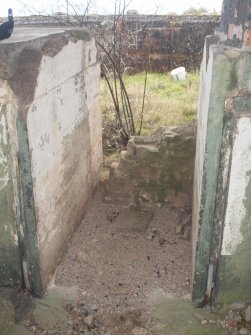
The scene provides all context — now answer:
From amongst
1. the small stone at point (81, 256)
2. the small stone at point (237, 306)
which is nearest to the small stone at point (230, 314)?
the small stone at point (237, 306)

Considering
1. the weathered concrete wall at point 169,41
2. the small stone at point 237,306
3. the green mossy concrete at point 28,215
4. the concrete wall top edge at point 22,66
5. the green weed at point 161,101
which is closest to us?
the concrete wall top edge at point 22,66

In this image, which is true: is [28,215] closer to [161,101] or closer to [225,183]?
→ [225,183]

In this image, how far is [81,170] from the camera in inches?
177

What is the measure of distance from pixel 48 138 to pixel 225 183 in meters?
1.47

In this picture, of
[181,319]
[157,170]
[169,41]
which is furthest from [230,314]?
[169,41]

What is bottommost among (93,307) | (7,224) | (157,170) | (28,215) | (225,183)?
(93,307)

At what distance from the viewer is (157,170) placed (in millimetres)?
A: 5070

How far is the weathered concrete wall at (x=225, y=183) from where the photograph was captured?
2662mm

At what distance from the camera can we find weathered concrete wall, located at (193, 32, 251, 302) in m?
2.66

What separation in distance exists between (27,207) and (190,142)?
2451 millimetres

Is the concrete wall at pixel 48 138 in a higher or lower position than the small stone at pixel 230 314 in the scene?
higher

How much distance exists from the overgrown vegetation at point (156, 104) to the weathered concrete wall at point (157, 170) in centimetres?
169

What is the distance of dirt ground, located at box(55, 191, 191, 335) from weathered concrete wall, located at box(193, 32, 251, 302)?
0.47 metres

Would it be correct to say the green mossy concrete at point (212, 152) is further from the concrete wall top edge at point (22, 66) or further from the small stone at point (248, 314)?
the concrete wall top edge at point (22, 66)
